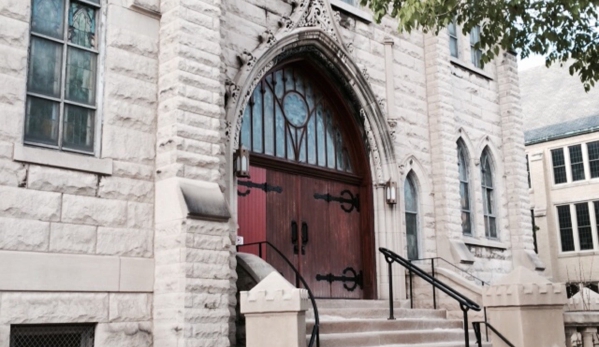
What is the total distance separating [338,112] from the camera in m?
12.9

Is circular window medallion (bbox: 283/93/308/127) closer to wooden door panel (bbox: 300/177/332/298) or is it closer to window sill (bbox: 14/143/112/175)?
wooden door panel (bbox: 300/177/332/298)

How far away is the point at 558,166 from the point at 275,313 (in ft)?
88.2

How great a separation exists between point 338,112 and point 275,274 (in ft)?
18.4

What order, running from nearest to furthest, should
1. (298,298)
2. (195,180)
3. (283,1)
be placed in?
(298,298)
(195,180)
(283,1)

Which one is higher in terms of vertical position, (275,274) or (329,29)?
(329,29)

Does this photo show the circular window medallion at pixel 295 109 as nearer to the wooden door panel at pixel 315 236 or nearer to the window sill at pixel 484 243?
the wooden door panel at pixel 315 236

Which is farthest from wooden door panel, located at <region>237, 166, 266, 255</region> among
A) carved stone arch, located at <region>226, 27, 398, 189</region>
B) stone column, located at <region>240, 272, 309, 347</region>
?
stone column, located at <region>240, 272, 309, 347</region>

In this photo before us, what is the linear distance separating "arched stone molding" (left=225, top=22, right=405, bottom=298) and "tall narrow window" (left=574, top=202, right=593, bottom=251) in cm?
2083

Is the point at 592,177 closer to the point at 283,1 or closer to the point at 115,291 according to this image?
the point at 283,1

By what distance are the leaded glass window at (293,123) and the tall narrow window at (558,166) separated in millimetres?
21365

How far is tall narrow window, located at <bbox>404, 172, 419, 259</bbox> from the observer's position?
1327 centimetres

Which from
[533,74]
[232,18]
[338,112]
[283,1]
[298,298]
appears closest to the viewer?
[298,298]

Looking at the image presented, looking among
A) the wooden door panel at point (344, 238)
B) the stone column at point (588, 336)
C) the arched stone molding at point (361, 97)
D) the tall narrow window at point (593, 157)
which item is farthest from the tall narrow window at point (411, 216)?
the tall narrow window at point (593, 157)

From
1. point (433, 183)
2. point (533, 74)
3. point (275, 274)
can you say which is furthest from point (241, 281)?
point (533, 74)
